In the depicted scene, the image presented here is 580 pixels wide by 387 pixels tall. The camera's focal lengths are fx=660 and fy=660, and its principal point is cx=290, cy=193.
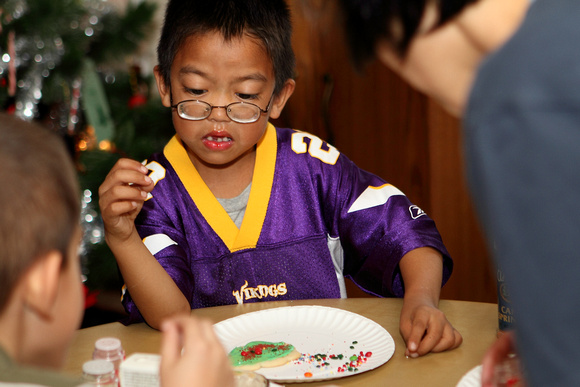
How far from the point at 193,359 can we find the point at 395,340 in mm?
527

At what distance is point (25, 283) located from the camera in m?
0.64

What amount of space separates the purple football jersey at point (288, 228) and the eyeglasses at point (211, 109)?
0.57 feet

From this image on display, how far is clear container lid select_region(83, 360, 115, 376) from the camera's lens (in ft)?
2.68

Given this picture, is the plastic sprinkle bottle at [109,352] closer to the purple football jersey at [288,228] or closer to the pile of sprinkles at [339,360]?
the pile of sprinkles at [339,360]

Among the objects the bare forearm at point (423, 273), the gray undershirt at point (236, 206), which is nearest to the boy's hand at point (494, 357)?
the bare forearm at point (423, 273)

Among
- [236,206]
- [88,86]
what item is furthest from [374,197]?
[88,86]

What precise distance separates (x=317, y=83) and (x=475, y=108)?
2342mm

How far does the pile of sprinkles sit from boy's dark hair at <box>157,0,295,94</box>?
0.73m

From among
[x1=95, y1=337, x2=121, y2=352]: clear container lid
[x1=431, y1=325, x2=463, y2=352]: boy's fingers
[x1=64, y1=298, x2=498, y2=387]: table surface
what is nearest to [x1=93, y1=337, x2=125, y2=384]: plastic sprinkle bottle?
[x1=95, y1=337, x2=121, y2=352]: clear container lid

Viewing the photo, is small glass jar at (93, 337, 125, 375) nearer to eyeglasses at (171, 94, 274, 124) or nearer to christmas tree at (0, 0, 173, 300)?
eyeglasses at (171, 94, 274, 124)

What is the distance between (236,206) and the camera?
5.17 feet

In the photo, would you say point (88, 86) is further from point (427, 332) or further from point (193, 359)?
point (193, 359)

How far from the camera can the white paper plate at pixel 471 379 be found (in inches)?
34.0

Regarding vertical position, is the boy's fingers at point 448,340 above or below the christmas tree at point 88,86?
below
